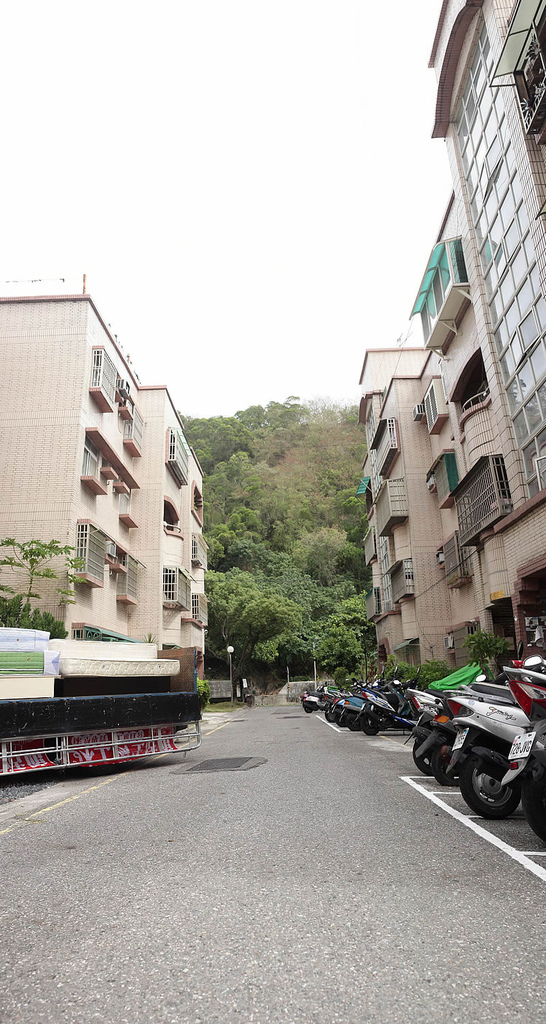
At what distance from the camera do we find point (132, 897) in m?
3.73

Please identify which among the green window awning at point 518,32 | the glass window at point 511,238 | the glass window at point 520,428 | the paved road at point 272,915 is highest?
the green window awning at point 518,32

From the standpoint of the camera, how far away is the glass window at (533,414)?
45.1 ft

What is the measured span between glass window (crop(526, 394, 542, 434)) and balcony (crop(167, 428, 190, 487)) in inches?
649

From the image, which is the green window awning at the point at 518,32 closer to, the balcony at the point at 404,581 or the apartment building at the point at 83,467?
the apartment building at the point at 83,467

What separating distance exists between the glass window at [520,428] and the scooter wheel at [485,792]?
1002 cm

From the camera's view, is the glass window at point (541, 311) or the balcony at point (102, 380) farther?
the balcony at point (102, 380)

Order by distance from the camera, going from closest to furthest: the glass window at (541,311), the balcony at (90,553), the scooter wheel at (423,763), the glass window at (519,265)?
1. the scooter wheel at (423,763)
2. the glass window at (541,311)
3. the glass window at (519,265)
4. the balcony at (90,553)

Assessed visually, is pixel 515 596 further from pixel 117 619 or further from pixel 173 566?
pixel 173 566

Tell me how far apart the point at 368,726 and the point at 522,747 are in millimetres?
11195

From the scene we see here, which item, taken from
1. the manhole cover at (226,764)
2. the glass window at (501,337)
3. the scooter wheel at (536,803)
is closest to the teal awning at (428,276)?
the glass window at (501,337)

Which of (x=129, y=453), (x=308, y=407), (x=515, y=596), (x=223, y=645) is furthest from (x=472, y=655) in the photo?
(x=308, y=407)

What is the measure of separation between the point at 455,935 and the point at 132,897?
1.75 m

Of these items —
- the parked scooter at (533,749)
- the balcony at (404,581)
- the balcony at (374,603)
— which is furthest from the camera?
the balcony at (374,603)

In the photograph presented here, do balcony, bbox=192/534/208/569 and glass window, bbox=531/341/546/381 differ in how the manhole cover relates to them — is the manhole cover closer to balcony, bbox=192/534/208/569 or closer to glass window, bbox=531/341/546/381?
glass window, bbox=531/341/546/381
